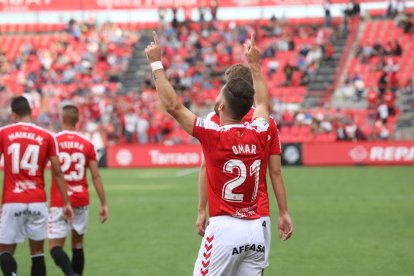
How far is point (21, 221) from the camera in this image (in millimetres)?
7992

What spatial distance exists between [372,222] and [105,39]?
29.7 metres

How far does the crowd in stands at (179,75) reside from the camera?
3150 centimetres

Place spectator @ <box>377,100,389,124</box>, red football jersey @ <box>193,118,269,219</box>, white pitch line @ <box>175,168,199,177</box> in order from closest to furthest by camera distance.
→ red football jersey @ <box>193,118,269,219</box>, white pitch line @ <box>175,168,199,177</box>, spectator @ <box>377,100,389,124</box>

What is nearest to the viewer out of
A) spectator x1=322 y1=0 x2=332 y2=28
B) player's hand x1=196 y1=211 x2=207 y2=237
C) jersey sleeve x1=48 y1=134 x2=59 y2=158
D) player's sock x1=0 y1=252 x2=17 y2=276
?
player's hand x1=196 y1=211 x2=207 y2=237

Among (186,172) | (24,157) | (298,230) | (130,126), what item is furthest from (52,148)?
(130,126)

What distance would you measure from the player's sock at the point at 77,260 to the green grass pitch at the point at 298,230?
924 millimetres

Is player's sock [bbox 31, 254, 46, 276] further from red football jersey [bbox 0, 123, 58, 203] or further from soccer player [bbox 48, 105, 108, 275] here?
red football jersey [bbox 0, 123, 58, 203]

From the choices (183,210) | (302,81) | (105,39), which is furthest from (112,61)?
(183,210)

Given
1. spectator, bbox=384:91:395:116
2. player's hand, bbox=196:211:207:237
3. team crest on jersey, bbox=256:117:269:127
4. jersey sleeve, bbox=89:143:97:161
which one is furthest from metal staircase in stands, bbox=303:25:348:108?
team crest on jersey, bbox=256:117:269:127

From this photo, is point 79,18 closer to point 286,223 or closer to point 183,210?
point 183,210

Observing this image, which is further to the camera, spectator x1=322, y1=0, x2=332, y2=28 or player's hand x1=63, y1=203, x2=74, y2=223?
spectator x1=322, y1=0, x2=332, y2=28

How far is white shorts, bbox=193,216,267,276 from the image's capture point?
539 centimetres

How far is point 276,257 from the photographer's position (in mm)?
11008

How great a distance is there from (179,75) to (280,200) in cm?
3024
